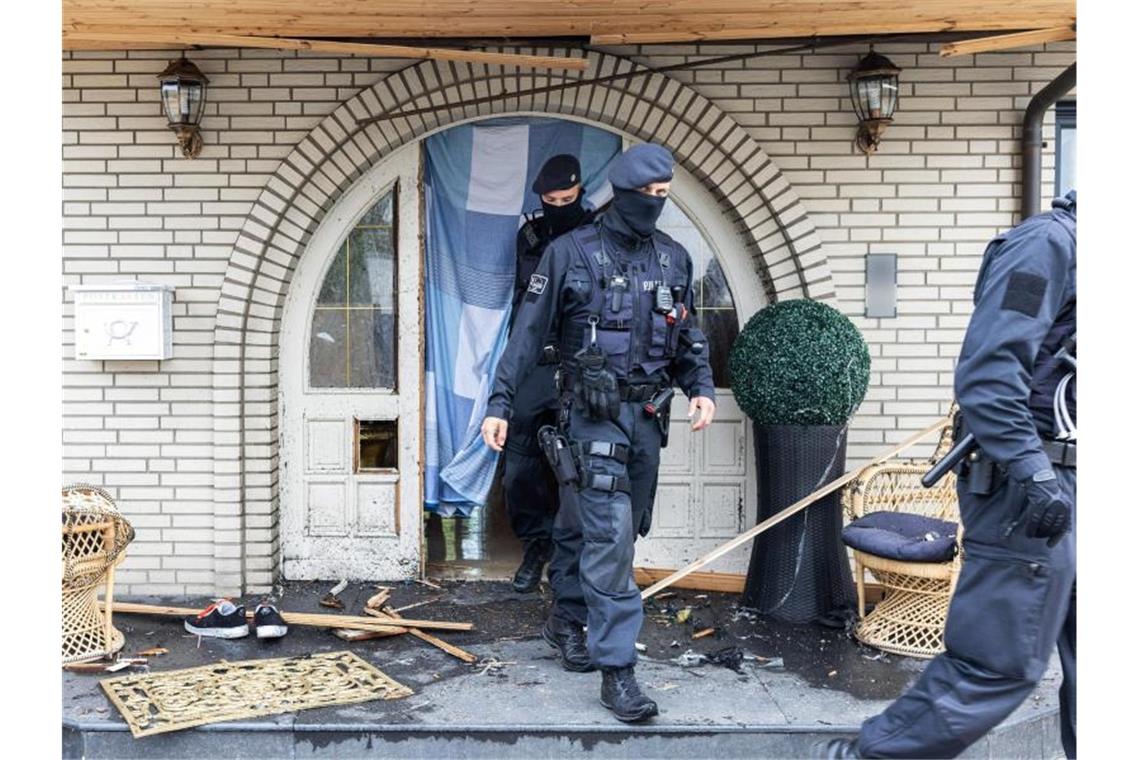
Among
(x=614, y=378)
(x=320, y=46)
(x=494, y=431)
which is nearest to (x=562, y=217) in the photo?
(x=320, y=46)

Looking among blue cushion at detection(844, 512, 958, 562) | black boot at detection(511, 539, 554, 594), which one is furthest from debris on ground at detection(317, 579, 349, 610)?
blue cushion at detection(844, 512, 958, 562)

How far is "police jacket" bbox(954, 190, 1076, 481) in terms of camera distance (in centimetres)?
340

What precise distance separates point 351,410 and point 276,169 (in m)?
1.38

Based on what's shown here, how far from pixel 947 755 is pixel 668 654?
2.00m

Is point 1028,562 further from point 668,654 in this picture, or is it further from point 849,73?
point 849,73

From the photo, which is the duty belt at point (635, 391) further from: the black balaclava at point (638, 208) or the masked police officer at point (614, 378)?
the black balaclava at point (638, 208)

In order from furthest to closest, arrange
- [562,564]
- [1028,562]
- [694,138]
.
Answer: [694,138] < [562,564] < [1028,562]

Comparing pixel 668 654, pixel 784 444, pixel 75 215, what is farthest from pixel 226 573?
pixel 784 444

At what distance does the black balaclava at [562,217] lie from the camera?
618cm

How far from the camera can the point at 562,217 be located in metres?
6.19

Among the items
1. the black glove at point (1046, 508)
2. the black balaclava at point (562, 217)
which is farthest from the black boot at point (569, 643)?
the black glove at point (1046, 508)

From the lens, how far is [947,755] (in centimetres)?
350

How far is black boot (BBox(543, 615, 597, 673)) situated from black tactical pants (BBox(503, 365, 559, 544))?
3.05 feet

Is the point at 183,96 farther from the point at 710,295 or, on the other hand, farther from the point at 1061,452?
the point at 1061,452
